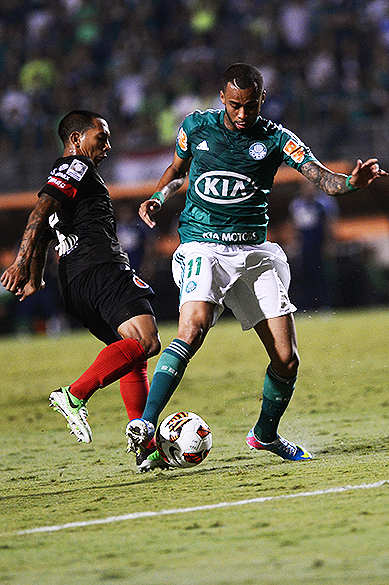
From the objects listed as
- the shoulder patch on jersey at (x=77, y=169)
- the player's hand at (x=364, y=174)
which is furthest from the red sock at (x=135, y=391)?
the player's hand at (x=364, y=174)

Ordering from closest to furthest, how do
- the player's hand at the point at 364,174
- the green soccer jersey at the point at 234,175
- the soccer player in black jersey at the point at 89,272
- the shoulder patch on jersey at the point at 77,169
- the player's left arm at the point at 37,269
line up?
1. the player's hand at the point at 364,174
2. the soccer player in black jersey at the point at 89,272
3. the green soccer jersey at the point at 234,175
4. the shoulder patch on jersey at the point at 77,169
5. the player's left arm at the point at 37,269

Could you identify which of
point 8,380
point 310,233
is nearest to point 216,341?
point 310,233

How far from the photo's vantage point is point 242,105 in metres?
4.61

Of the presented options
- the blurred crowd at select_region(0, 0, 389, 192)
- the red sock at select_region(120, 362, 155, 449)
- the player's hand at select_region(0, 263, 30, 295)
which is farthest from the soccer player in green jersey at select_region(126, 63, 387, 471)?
the blurred crowd at select_region(0, 0, 389, 192)

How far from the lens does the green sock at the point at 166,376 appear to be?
4355 mm

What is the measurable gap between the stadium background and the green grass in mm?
7874

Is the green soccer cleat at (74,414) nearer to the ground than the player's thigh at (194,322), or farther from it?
nearer to the ground

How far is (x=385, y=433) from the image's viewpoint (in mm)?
5355

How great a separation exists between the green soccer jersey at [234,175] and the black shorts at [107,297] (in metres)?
0.45

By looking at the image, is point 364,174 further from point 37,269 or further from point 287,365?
point 37,269

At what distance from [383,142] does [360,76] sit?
1.74m

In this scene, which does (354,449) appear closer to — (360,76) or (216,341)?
(216,341)

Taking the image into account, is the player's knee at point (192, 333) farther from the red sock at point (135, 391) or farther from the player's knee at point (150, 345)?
the red sock at point (135, 391)

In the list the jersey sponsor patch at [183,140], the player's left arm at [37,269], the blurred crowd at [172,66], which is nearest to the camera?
the jersey sponsor patch at [183,140]
